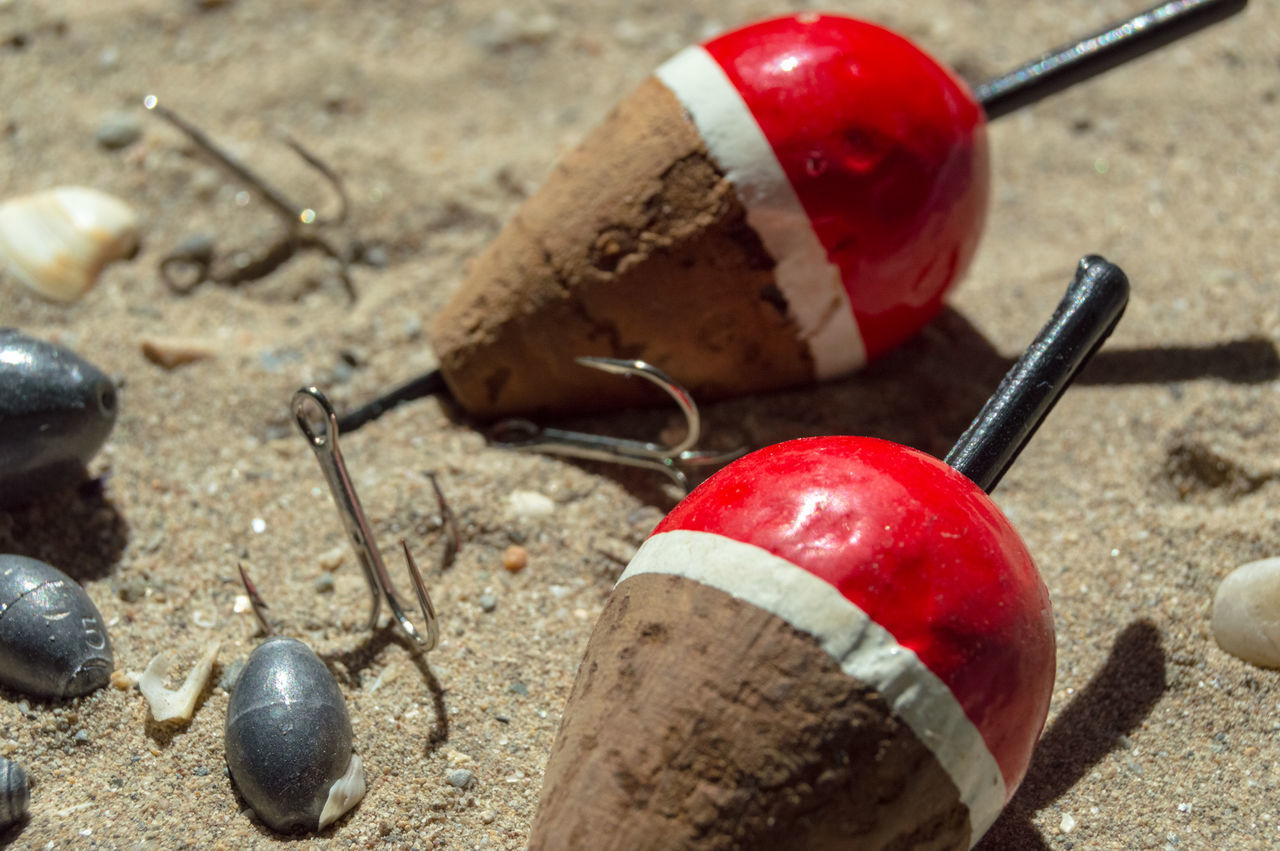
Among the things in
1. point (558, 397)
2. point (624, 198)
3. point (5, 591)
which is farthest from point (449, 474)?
point (5, 591)

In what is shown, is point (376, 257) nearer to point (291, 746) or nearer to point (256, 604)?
point (256, 604)

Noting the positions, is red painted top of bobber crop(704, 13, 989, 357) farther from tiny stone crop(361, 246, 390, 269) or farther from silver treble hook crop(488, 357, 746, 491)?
tiny stone crop(361, 246, 390, 269)

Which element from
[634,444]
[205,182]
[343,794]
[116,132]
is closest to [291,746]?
[343,794]

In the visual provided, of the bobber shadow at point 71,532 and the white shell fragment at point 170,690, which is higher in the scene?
the white shell fragment at point 170,690

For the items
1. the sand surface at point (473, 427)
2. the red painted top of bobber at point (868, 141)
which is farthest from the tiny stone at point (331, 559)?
the red painted top of bobber at point (868, 141)

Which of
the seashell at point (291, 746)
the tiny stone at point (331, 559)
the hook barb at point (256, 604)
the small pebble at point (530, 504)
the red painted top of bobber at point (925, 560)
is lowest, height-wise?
the tiny stone at point (331, 559)

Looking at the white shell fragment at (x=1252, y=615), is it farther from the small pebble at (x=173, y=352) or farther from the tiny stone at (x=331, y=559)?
the small pebble at (x=173, y=352)

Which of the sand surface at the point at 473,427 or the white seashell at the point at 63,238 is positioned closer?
the sand surface at the point at 473,427
